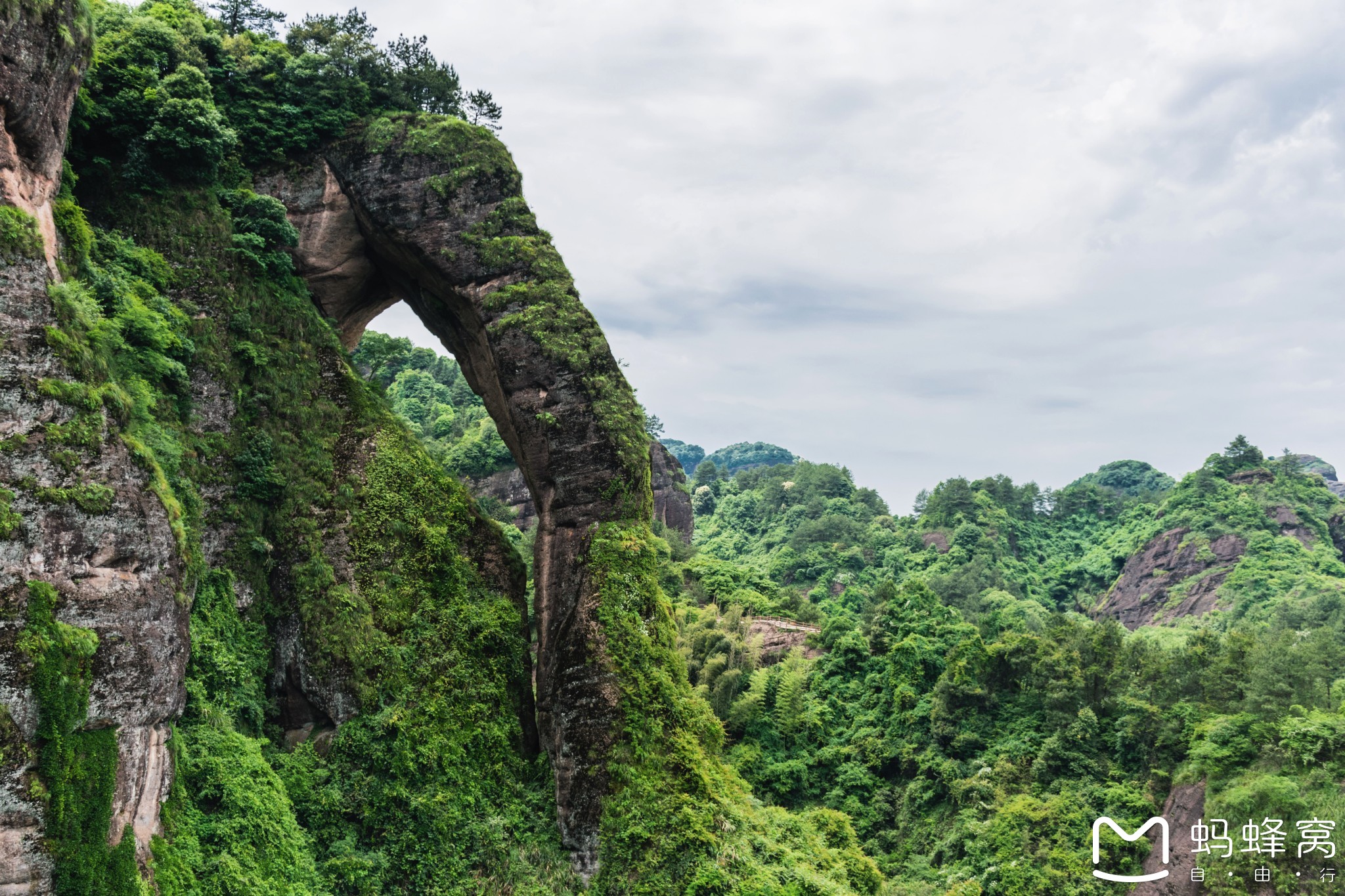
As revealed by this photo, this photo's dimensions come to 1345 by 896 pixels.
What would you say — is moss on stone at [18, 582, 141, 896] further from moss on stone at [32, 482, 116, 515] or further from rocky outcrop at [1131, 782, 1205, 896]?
rocky outcrop at [1131, 782, 1205, 896]

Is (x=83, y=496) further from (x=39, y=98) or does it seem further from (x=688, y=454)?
(x=688, y=454)

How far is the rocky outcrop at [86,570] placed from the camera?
10.6m

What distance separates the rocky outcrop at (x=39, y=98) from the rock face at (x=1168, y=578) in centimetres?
5897

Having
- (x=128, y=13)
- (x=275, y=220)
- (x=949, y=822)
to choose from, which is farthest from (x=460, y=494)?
(x=949, y=822)

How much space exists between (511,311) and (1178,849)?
21212 millimetres

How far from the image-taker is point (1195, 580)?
55844 mm

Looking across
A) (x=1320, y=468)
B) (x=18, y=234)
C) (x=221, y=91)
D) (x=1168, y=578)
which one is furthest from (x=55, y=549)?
(x=1320, y=468)

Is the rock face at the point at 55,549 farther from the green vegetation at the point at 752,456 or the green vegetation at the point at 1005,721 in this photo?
the green vegetation at the point at 752,456

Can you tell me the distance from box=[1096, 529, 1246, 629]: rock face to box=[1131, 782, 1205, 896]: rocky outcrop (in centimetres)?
3487

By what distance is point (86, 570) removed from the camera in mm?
11688

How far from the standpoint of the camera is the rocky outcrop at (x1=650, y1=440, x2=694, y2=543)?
51906mm

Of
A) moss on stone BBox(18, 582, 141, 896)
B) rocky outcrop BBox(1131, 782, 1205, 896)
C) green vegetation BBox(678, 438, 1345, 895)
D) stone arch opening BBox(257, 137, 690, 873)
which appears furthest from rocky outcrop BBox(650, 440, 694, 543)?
moss on stone BBox(18, 582, 141, 896)

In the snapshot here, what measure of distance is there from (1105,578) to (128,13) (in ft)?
224

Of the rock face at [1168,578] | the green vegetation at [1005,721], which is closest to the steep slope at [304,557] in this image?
the green vegetation at [1005,721]
